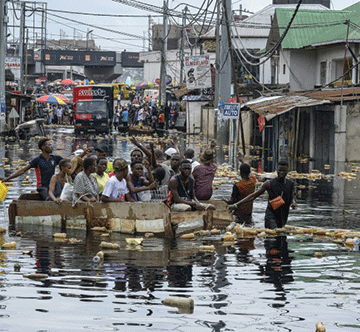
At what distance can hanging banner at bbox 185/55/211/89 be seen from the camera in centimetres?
3794

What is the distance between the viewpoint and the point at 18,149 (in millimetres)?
38406

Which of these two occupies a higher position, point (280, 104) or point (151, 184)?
point (280, 104)

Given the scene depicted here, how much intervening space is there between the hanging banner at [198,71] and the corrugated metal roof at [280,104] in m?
2.67

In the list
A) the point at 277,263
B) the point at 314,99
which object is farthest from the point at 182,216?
the point at 314,99

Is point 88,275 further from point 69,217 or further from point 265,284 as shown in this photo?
point 69,217

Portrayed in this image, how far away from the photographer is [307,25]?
157 ft

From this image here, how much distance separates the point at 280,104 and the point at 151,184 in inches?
784

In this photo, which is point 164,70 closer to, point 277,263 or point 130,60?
point 277,263

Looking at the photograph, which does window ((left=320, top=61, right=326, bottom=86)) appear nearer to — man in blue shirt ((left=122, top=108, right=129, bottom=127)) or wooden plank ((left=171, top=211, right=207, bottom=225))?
man in blue shirt ((left=122, top=108, right=129, bottom=127))

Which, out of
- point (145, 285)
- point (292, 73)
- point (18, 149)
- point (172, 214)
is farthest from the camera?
point (292, 73)

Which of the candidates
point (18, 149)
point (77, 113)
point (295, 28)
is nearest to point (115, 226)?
point (18, 149)

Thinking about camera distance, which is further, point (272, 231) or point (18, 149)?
point (18, 149)

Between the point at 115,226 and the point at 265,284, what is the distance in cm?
470

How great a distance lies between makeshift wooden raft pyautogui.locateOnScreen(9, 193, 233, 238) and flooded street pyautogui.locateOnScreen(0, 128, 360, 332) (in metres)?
0.24
